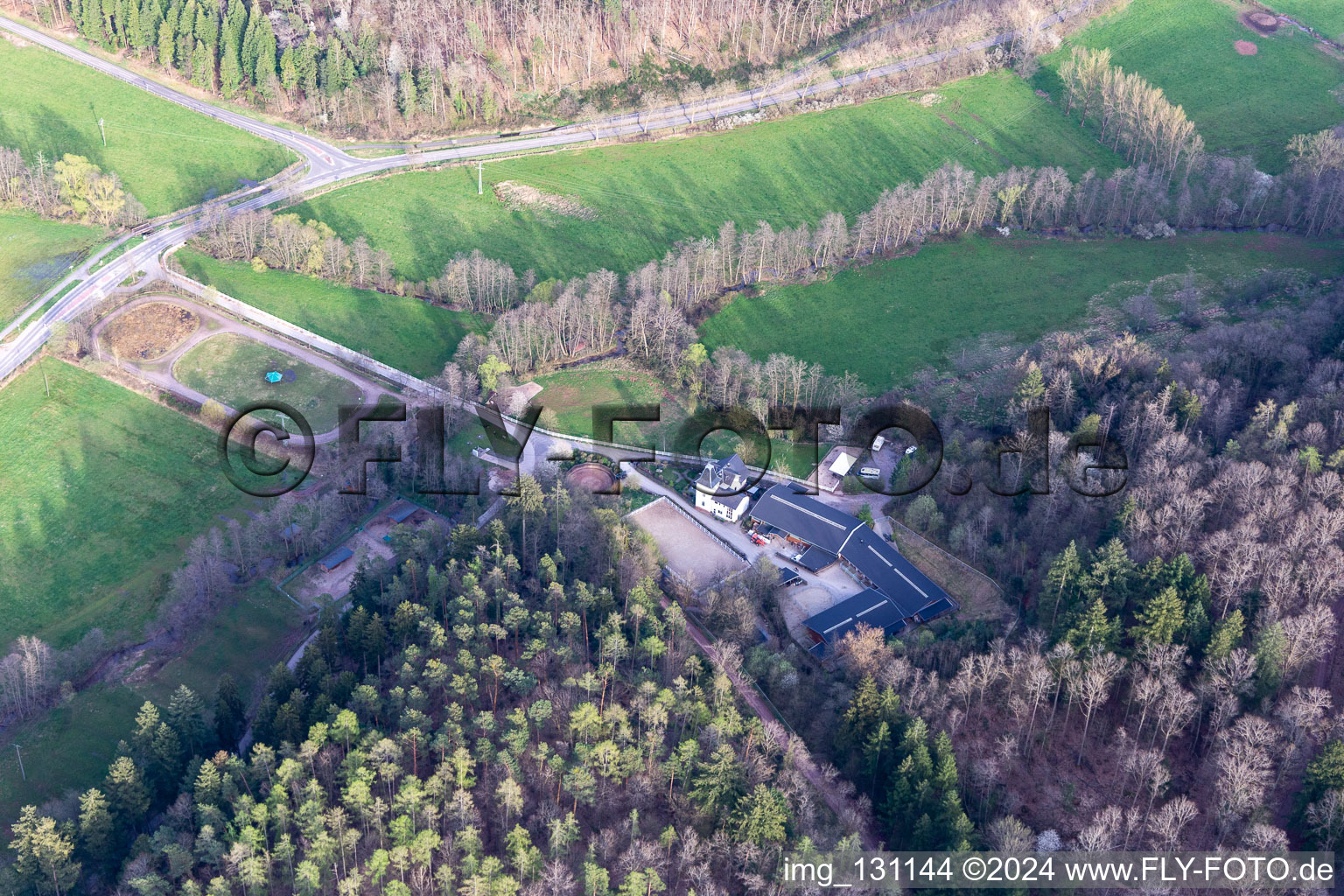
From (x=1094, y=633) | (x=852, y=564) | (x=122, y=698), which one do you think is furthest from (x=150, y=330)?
(x=1094, y=633)

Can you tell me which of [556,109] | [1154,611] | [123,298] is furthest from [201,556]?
[556,109]

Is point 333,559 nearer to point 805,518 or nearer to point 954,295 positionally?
point 805,518

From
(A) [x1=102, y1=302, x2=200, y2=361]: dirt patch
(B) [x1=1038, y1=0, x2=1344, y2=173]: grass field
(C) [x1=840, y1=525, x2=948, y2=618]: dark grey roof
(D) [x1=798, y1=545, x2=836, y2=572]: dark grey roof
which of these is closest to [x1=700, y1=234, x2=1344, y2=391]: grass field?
(B) [x1=1038, y1=0, x2=1344, y2=173]: grass field

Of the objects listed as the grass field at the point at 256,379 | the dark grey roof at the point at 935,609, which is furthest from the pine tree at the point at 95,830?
the dark grey roof at the point at 935,609

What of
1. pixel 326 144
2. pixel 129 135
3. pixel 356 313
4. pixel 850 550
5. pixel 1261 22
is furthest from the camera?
pixel 1261 22

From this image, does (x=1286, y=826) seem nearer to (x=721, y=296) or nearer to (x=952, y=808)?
(x=952, y=808)

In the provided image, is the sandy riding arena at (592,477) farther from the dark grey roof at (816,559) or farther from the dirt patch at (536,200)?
the dirt patch at (536,200)

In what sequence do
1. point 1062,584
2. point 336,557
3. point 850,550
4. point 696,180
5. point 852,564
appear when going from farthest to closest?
1. point 696,180
2. point 336,557
3. point 850,550
4. point 852,564
5. point 1062,584
